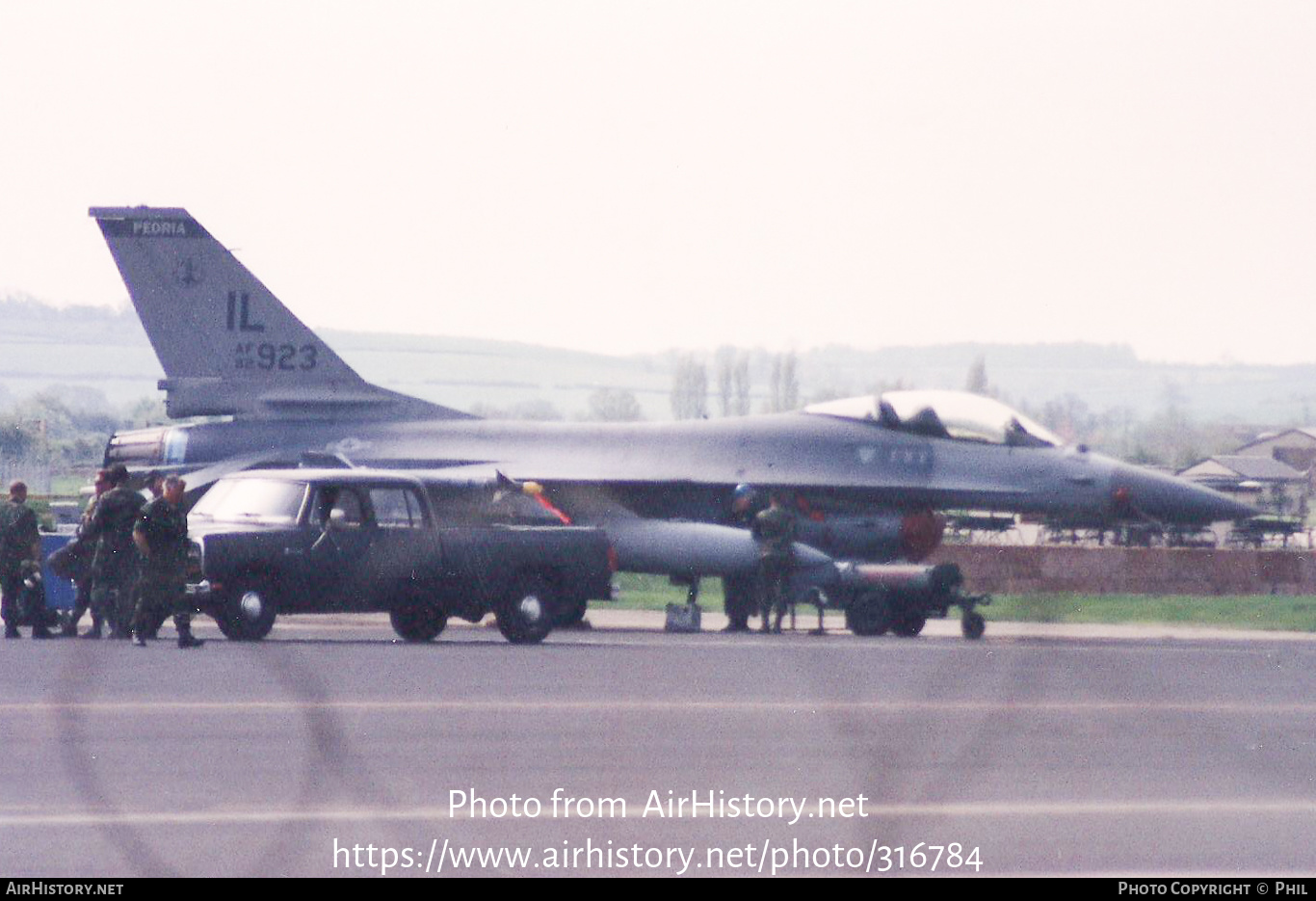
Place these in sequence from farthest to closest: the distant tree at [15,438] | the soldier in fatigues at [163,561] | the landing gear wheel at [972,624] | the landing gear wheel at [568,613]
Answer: the distant tree at [15,438]
the landing gear wheel at [972,624]
the landing gear wheel at [568,613]
the soldier in fatigues at [163,561]

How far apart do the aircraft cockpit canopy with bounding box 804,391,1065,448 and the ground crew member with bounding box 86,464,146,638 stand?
37.4ft

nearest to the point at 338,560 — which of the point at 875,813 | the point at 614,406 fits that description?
the point at 875,813

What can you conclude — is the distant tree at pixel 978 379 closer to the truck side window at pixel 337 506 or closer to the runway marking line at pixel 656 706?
the truck side window at pixel 337 506

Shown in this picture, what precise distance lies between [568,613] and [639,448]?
714cm

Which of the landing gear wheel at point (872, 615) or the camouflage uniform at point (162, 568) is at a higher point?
the camouflage uniform at point (162, 568)

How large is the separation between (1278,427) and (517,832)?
19.7 metres

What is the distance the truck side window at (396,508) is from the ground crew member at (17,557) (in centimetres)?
322

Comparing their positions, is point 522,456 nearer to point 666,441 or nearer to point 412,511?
point 666,441

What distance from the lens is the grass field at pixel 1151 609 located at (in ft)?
89.2

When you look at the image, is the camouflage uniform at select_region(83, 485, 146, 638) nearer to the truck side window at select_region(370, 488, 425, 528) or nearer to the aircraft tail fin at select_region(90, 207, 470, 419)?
the truck side window at select_region(370, 488, 425, 528)

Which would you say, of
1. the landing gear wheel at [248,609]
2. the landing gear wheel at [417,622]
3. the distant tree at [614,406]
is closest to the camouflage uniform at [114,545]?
the landing gear wheel at [248,609]

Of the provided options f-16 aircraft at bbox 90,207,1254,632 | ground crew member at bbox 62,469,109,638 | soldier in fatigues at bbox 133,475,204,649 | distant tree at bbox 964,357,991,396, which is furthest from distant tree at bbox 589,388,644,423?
soldier in fatigues at bbox 133,475,204,649

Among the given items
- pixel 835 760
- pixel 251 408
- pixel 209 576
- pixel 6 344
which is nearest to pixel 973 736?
pixel 835 760

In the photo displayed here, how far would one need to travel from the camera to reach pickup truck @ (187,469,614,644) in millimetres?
Result: 19250
